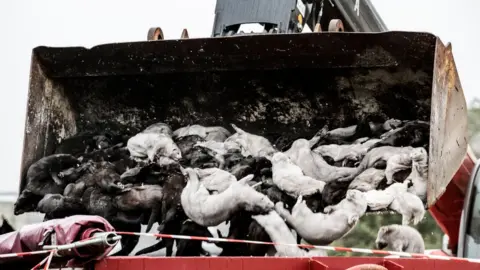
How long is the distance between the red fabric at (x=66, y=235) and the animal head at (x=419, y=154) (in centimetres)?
192

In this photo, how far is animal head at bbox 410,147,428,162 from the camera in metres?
4.62

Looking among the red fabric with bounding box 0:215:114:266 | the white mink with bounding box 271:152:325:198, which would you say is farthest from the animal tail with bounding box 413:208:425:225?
the red fabric with bounding box 0:215:114:266

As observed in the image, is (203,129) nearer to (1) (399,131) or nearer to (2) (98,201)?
(2) (98,201)

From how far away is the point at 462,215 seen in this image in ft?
18.7

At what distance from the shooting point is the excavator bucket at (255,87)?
Answer: 479 centimetres

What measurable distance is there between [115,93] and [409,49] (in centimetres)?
183

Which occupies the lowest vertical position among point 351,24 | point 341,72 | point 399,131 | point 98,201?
point 98,201

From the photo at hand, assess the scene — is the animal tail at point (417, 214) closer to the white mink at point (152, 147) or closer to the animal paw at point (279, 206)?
the animal paw at point (279, 206)

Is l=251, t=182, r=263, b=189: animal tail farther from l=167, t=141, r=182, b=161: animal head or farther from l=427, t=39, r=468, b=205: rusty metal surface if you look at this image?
l=427, t=39, r=468, b=205: rusty metal surface

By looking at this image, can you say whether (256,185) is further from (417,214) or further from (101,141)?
(101,141)

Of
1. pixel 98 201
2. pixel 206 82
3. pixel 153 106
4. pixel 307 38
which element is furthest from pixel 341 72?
pixel 98 201

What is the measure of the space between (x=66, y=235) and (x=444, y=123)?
238 centimetres

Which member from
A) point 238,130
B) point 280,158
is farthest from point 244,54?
point 280,158

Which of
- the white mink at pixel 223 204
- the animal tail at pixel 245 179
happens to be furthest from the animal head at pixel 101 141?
the animal tail at pixel 245 179
